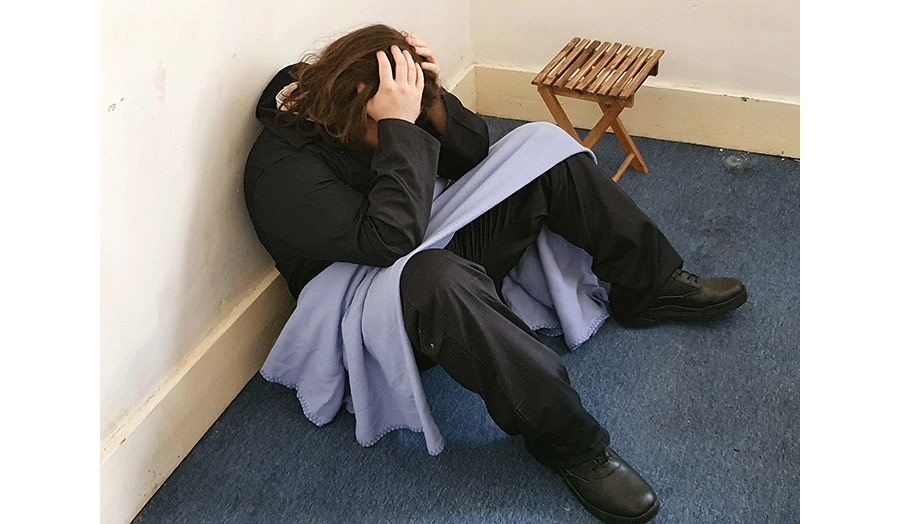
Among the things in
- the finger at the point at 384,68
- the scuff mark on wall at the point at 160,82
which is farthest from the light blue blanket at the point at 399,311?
the scuff mark on wall at the point at 160,82

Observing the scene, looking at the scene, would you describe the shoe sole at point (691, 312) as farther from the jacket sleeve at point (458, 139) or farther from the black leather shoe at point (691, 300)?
the jacket sleeve at point (458, 139)

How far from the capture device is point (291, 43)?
1.84 meters

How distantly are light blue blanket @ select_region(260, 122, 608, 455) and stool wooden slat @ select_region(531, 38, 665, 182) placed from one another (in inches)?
17.0

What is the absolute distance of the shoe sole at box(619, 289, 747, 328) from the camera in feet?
6.26

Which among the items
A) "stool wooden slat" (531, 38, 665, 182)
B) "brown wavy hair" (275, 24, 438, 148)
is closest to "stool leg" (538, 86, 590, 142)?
"stool wooden slat" (531, 38, 665, 182)

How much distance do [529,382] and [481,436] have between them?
0.23m

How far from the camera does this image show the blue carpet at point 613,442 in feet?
5.17

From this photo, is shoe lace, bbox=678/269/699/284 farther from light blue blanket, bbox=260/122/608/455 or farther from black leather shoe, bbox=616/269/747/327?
light blue blanket, bbox=260/122/608/455

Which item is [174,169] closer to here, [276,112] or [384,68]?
[276,112]

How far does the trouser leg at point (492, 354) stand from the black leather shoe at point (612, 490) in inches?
0.9
